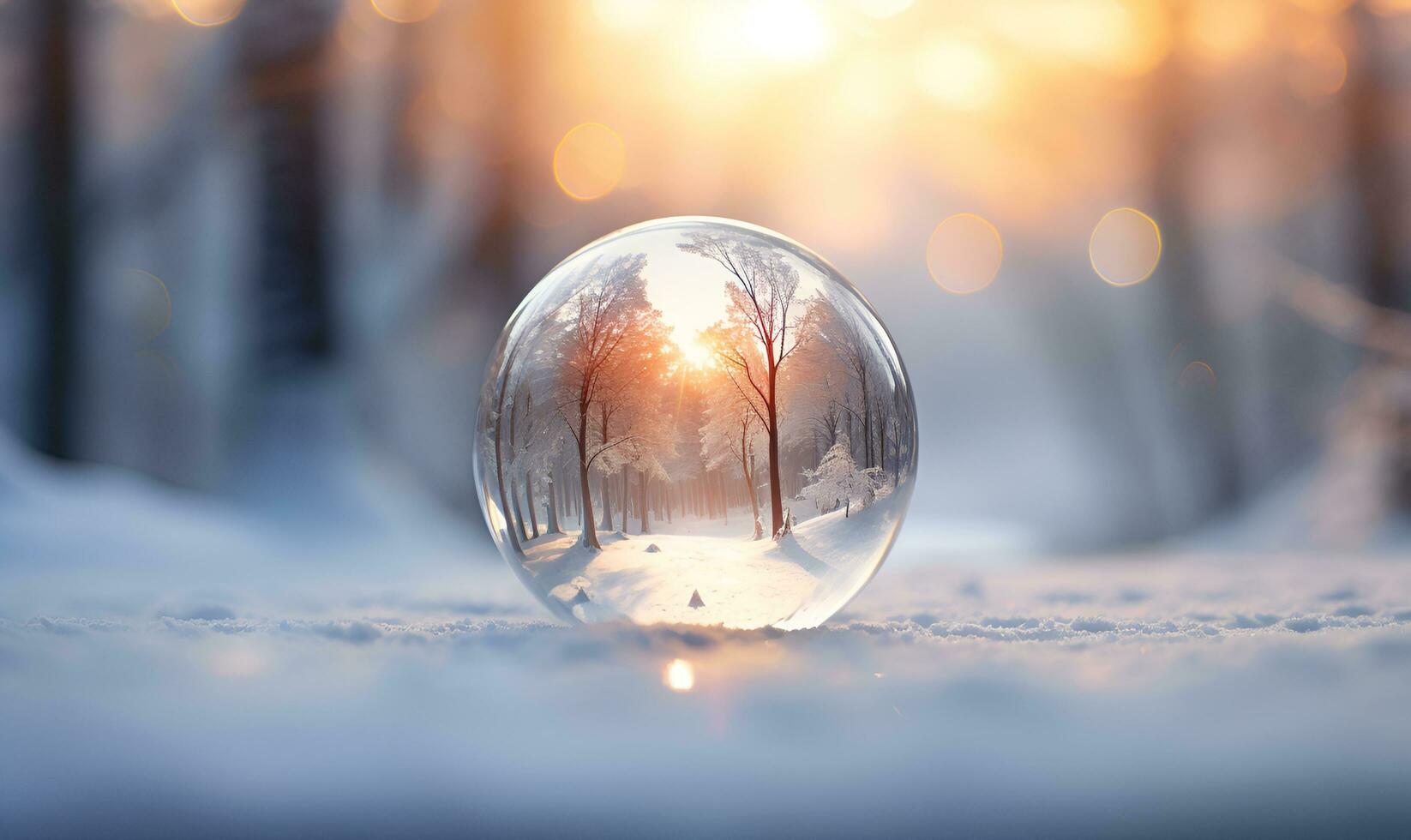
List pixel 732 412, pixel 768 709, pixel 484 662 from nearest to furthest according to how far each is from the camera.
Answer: pixel 768 709 < pixel 732 412 < pixel 484 662

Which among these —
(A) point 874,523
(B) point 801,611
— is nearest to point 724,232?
(A) point 874,523

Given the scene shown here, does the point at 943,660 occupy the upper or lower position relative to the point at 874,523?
lower

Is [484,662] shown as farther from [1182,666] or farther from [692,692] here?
[1182,666]

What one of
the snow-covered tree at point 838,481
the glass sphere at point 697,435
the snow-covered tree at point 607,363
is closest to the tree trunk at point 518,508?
the glass sphere at point 697,435

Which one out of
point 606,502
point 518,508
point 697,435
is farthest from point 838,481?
point 518,508

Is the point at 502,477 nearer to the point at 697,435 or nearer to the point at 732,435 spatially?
the point at 697,435

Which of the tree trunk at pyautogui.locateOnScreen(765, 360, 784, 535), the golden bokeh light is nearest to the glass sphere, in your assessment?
the tree trunk at pyautogui.locateOnScreen(765, 360, 784, 535)

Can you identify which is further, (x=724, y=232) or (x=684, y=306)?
(x=724, y=232)
